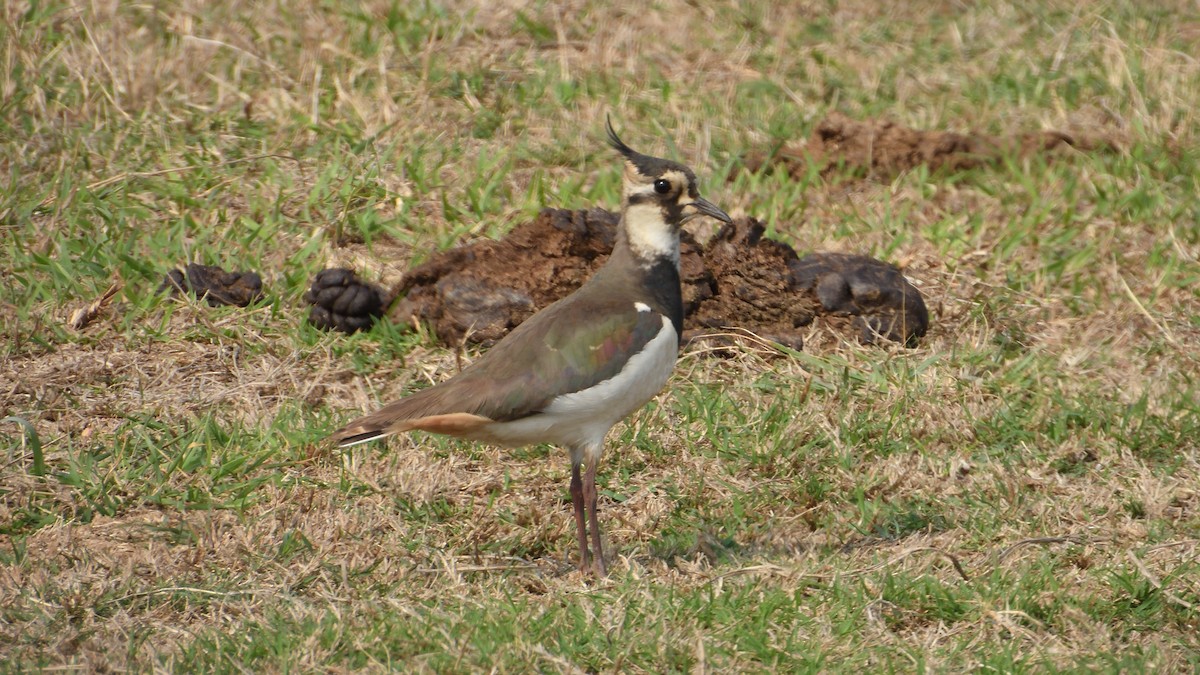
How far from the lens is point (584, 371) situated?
4.39m

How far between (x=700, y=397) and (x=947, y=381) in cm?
95

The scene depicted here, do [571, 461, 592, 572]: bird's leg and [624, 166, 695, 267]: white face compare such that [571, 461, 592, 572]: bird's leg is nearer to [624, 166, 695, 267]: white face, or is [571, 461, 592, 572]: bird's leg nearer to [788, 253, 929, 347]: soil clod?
[624, 166, 695, 267]: white face

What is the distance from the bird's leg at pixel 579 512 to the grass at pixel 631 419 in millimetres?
140

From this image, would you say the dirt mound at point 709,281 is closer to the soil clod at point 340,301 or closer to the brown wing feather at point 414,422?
the soil clod at point 340,301

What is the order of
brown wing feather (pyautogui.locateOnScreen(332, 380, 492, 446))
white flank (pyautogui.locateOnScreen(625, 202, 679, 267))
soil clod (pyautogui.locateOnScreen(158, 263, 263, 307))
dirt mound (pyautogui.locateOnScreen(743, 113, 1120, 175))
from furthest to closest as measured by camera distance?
1. dirt mound (pyautogui.locateOnScreen(743, 113, 1120, 175))
2. soil clod (pyautogui.locateOnScreen(158, 263, 263, 307))
3. white flank (pyautogui.locateOnScreen(625, 202, 679, 267))
4. brown wing feather (pyautogui.locateOnScreen(332, 380, 492, 446))

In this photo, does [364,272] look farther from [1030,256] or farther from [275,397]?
[1030,256]

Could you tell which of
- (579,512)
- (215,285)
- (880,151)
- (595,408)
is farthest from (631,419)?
(880,151)

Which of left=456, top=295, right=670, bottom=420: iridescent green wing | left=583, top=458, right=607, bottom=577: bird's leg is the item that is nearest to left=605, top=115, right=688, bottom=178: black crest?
left=456, top=295, right=670, bottom=420: iridescent green wing

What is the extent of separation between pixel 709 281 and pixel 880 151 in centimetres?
190

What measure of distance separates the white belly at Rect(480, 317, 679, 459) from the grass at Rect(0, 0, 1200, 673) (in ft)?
1.34

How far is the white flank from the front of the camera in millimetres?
4746

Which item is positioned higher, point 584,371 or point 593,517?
point 584,371

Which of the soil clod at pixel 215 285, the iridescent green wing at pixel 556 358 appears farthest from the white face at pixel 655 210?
the soil clod at pixel 215 285

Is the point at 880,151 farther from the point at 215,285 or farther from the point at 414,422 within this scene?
the point at 414,422
